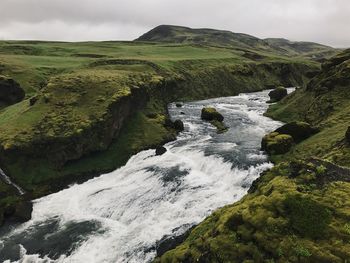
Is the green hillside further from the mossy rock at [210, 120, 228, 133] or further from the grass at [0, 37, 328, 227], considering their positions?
the mossy rock at [210, 120, 228, 133]

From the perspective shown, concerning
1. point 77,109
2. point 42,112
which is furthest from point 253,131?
point 42,112

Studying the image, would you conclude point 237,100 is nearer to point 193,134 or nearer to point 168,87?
point 168,87

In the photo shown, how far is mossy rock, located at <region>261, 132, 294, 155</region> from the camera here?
45.1 metres

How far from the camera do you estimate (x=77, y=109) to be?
176ft

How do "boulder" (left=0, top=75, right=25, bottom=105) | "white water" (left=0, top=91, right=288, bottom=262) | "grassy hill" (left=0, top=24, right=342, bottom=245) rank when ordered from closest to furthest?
"white water" (left=0, top=91, right=288, bottom=262) → "grassy hill" (left=0, top=24, right=342, bottom=245) → "boulder" (left=0, top=75, right=25, bottom=105)

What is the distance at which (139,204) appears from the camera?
126ft

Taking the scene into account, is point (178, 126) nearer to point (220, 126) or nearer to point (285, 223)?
point (220, 126)

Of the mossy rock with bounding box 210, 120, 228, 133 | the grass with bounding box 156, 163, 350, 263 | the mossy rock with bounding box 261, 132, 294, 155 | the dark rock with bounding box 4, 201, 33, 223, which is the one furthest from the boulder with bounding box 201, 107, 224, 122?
the grass with bounding box 156, 163, 350, 263

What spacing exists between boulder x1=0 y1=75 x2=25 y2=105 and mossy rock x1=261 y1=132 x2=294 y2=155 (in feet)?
145

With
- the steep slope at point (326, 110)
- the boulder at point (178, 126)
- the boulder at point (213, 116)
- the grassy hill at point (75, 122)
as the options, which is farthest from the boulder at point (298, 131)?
the boulder at point (213, 116)

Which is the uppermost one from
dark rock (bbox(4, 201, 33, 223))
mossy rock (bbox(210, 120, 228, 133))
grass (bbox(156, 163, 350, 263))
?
grass (bbox(156, 163, 350, 263))

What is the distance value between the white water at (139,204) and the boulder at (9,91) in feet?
96.3

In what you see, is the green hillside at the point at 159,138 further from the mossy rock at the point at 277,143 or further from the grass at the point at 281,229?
the mossy rock at the point at 277,143

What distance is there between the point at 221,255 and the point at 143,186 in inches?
961
